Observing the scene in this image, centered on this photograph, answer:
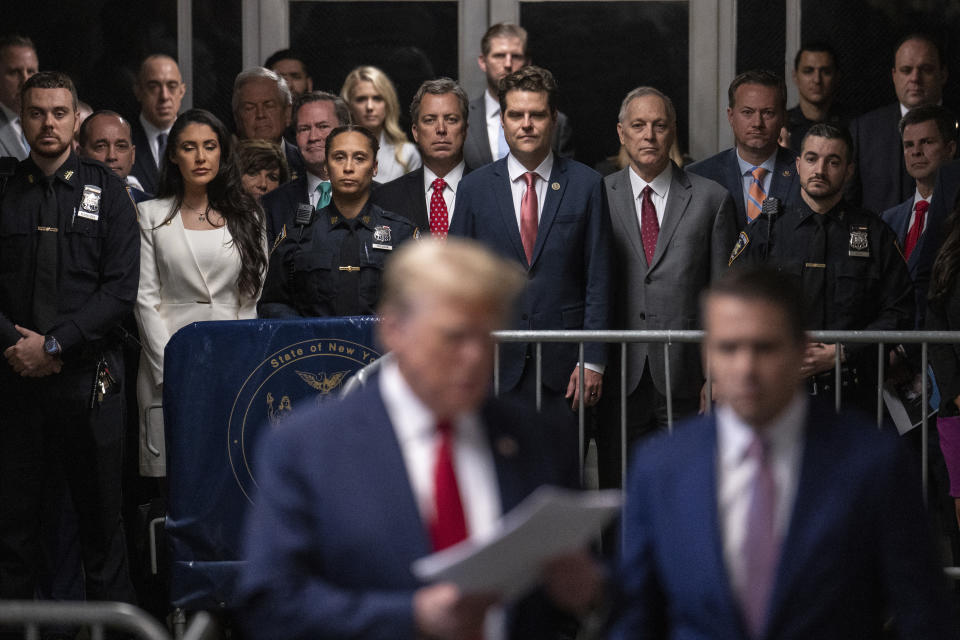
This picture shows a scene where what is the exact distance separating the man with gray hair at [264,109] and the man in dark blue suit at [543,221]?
5.14ft

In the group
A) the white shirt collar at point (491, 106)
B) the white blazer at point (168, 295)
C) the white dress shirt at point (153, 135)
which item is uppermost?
the white shirt collar at point (491, 106)

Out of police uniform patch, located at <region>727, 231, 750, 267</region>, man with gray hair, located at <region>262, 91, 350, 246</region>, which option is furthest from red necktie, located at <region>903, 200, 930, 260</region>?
man with gray hair, located at <region>262, 91, 350, 246</region>

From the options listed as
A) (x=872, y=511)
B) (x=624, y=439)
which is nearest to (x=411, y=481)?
(x=872, y=511)

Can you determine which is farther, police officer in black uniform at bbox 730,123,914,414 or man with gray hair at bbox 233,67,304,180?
man with gray hair at bbox 233,67,304,180

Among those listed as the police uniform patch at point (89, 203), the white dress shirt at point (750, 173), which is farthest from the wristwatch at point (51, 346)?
the white dress shirt at point (750, 173)

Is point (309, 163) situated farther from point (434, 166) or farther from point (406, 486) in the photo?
A: point (406, 486)

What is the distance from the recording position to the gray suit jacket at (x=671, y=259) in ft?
19.1

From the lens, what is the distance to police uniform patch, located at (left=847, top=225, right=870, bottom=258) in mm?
A: 5680

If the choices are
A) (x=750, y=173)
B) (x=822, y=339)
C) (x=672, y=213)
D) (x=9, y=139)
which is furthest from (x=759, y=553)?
(x=9, y=139)

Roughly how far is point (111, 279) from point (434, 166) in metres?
1.56

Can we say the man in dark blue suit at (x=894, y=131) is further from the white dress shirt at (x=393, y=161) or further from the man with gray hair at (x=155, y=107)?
the man with gray hair at (x=155, y=107)

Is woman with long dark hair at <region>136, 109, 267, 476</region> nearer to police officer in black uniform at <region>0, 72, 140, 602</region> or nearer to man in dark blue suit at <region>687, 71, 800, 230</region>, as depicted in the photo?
police officer in black uniform at <region>0, 72, 140, 602</region>

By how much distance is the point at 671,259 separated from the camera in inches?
231

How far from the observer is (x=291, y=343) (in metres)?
4.93
